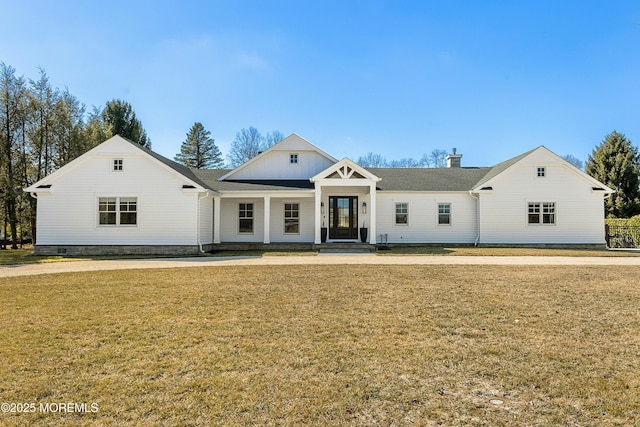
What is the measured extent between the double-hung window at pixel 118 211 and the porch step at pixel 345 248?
8.82 metres

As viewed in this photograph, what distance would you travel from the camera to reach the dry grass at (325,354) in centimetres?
319

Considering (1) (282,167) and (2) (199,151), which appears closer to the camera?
(1) (282,167)

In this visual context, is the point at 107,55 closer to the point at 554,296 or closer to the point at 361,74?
the point at 361,74

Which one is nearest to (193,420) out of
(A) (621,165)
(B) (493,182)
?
(B) (493,182)

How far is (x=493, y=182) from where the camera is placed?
2048 cm

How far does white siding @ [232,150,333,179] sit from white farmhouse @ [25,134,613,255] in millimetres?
56

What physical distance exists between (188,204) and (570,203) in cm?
1947

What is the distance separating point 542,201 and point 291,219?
43.7 ft

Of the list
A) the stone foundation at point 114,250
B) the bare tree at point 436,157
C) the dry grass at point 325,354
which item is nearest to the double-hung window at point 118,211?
the stone foundation at point 114,250

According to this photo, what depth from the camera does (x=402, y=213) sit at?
2120 cm

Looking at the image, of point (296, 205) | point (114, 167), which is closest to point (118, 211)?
point (114, 167)

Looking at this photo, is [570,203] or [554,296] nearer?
[554,296]

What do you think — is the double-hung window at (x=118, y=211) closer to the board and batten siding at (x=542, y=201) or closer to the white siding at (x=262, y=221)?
the white siding at (x=262, y=221)

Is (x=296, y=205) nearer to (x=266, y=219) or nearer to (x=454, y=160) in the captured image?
(x=266, y=219)
